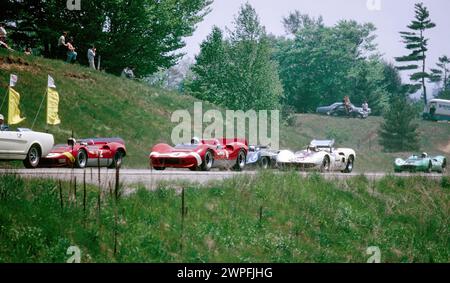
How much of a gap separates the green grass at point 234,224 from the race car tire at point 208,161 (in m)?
4.31

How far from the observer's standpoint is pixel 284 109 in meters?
62.9

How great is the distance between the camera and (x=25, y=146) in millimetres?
16078

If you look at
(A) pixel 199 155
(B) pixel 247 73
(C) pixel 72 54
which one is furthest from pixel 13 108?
(B) pixel 247 73

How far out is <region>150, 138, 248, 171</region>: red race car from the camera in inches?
721

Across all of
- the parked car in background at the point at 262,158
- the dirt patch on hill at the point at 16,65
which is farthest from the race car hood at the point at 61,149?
the dirt patch on hill at the point at 16,65

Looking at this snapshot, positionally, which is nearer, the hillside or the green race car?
the hillside

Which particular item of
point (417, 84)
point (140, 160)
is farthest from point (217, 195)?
point (417, 84)

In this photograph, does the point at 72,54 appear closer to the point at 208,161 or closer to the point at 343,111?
the point at 208,161

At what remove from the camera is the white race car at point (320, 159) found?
21688 mm

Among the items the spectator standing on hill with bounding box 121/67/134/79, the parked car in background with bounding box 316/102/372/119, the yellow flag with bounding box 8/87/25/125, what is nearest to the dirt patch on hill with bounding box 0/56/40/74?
the yellow flag with bounding box 8/87/25/125

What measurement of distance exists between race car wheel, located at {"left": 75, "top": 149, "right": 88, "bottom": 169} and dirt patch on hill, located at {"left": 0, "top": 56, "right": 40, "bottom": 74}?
36.3 feet

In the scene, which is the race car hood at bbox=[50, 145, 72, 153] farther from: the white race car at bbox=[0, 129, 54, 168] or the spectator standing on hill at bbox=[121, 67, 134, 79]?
the spectator standing on hill at bbox=[121, 67, 134, 79]

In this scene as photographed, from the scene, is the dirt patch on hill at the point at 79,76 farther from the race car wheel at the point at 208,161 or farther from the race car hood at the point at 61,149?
the race car wheel at the point at 208,161

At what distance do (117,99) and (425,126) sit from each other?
42327 millimetres
